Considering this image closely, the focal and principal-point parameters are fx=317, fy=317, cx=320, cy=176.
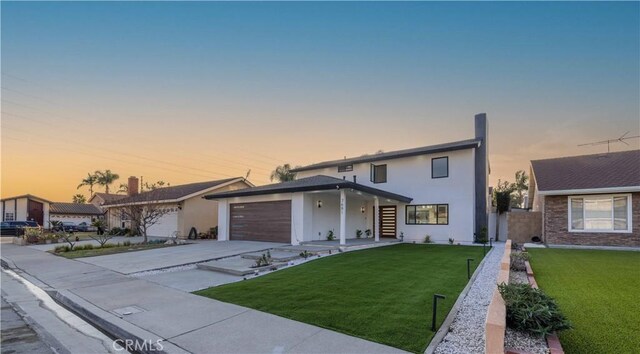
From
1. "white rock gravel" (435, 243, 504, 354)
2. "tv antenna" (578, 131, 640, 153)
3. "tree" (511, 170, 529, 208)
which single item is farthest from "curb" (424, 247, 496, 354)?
"tree" (511, 170, 529, 208)

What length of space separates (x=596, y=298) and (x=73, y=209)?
53.8 meters

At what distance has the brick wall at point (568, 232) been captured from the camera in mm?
13484

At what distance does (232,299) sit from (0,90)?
19433mm

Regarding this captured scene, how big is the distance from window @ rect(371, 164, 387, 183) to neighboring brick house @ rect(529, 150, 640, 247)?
7832 mm

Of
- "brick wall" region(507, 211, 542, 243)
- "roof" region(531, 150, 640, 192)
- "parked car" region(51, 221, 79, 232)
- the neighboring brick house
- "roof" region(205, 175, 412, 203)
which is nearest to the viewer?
"roof" region(205, 175, 412, 203)

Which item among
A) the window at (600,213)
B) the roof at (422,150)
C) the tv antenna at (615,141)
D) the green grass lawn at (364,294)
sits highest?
the tv antenna at (615,141)

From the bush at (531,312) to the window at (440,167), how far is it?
1303cm

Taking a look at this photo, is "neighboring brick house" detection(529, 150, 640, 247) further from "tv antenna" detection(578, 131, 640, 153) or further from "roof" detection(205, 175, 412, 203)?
"roof" detection(205, 175, 412, 203)

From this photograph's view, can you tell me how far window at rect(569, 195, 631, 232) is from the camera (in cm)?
1379

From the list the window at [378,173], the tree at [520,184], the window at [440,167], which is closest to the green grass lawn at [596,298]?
the window at [440,167]

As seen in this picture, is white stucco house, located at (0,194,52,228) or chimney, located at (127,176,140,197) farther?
white stucco house, located at (0,194,52,228)

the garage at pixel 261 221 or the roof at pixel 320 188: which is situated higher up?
the roof at pixel 320 188

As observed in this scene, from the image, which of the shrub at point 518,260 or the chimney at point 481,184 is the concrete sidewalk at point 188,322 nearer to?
the shrub at point 518,260

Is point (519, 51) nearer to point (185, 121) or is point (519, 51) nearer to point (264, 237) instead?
Result: point (264, 237)
